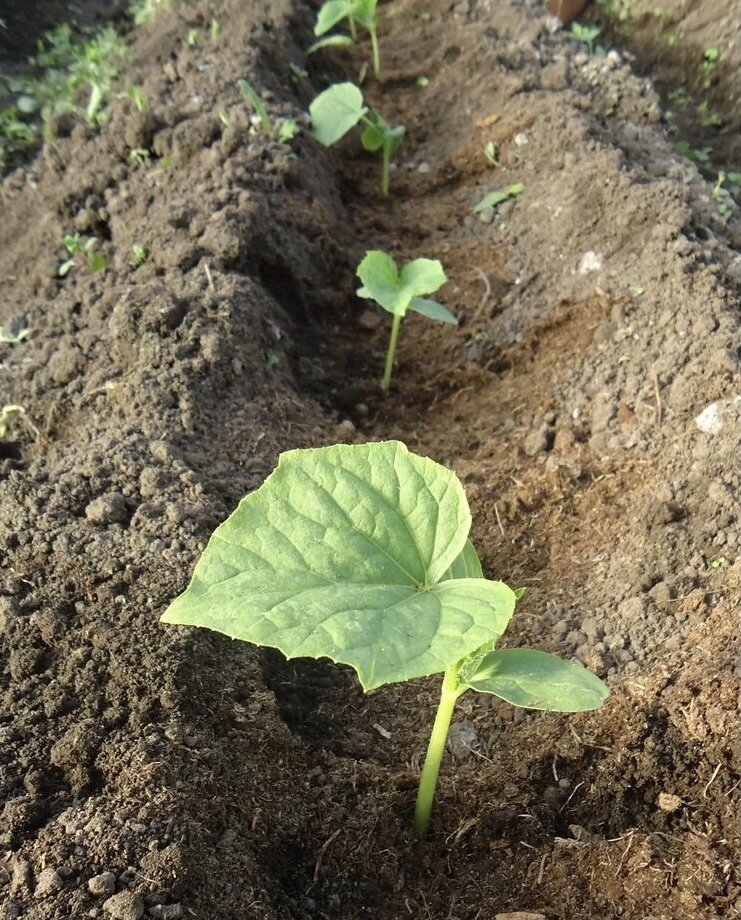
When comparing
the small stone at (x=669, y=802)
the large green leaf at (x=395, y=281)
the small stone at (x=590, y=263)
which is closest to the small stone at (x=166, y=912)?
the small stone at (x=669, y=802)

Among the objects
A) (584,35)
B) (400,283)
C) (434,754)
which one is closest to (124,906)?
(434,754)

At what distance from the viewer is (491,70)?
3965mm

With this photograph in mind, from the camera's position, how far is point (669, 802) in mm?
1613

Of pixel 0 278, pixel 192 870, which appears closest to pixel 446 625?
pixel 192 870

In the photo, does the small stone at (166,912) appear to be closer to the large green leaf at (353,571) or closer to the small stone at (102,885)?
the small stone at (102,885)

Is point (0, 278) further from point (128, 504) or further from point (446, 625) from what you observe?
point (446, 625)

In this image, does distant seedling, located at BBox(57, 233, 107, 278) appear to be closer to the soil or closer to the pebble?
the soil

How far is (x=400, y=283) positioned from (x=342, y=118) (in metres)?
1.15

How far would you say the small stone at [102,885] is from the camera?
4.58 ft

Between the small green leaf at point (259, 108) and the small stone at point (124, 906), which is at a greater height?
the small green leaf at point (259, 108)

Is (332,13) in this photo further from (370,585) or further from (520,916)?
(520,916)

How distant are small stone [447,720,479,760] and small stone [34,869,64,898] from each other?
31.3 inches

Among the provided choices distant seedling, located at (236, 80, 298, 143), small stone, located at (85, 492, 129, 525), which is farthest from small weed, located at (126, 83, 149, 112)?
small stone, located at (85, 492, 129, 525)

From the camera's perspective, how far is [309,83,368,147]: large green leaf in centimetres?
341
